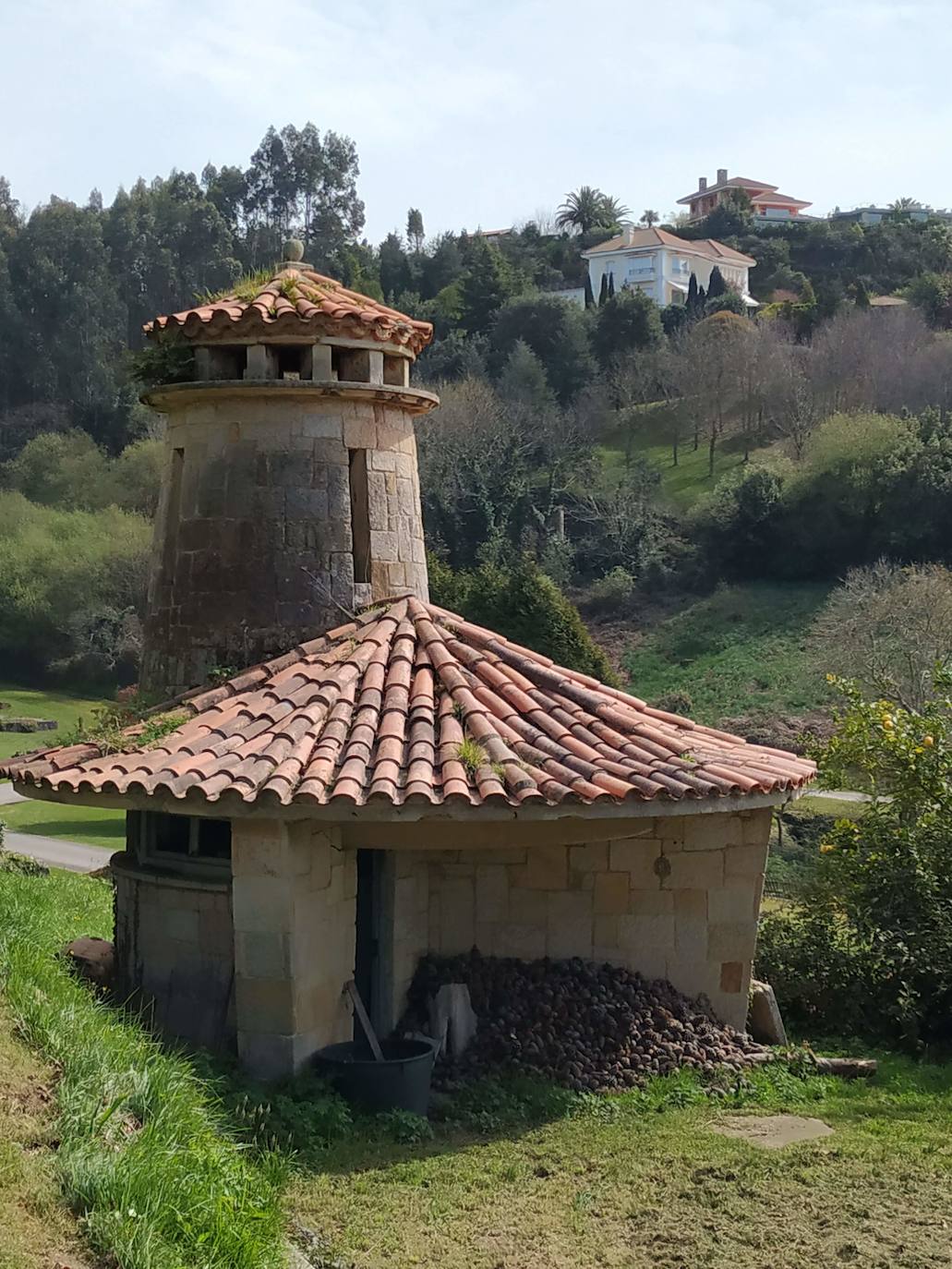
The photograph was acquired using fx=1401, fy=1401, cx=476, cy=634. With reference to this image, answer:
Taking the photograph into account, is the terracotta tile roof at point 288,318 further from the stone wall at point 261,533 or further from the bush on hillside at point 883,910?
the bush on hillside at point 883,910

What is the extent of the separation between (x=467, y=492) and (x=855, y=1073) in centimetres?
3587

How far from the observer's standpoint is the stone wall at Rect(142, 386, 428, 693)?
10969mm

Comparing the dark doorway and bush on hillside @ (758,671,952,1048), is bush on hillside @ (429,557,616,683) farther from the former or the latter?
the dark doorway

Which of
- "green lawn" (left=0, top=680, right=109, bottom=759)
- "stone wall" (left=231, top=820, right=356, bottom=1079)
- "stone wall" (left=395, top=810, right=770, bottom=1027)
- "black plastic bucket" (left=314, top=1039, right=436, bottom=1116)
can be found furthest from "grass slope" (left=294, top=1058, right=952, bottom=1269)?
"green lawn" (left=0, top=680, right=109, bottom=759)

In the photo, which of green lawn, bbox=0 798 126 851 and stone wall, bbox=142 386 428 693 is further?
green lawn, bbox=0 798 126 851

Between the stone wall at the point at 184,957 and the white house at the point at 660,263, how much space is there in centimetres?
7284

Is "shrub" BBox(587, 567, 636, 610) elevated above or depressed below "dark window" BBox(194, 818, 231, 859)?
below

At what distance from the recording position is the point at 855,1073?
1055cm

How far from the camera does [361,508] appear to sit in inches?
444

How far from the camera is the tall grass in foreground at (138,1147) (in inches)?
231

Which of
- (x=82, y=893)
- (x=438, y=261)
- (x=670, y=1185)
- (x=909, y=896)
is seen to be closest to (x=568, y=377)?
(x=438, y=261)

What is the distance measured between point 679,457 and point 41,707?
26177 mm

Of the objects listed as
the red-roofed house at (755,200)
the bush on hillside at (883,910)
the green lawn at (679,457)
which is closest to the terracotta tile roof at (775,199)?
the red-roofed house at (755,200)

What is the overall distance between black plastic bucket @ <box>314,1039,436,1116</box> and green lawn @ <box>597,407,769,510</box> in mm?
41080
